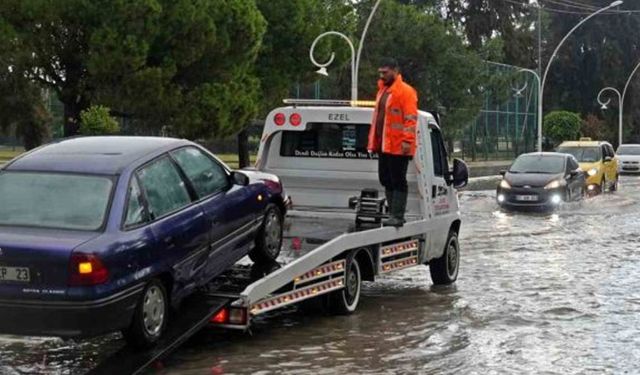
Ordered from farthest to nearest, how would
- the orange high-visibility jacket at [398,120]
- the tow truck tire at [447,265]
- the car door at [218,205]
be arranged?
1. the tow truck tire at [447,265]
2. the orange high-visibility jacket at [398,120]
3. the car door at [218,205]

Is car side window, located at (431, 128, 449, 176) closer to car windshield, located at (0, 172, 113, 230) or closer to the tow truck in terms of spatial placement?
the tow truck

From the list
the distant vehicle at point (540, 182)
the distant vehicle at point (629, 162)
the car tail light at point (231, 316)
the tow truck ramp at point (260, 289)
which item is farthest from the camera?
the distant vehicle at point (629, 162)

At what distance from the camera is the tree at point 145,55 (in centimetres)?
2484

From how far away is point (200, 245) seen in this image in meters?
7.46

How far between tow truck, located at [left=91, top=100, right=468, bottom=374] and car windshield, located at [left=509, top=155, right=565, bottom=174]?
43.3 ft

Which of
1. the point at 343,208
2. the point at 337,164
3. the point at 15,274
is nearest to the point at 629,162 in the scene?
the point at 337,164

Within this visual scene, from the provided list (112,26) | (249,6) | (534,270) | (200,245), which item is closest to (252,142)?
(249,6)

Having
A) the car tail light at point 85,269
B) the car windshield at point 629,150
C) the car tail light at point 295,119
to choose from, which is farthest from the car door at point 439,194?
the car windshield at point 629,150

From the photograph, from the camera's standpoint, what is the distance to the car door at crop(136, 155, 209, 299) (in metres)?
7.03

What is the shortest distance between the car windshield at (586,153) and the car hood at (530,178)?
6.18 meters

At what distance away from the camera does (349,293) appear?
9422 mm

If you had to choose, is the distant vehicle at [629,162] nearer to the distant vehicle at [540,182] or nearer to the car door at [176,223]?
the distant vehicle at [540,182]

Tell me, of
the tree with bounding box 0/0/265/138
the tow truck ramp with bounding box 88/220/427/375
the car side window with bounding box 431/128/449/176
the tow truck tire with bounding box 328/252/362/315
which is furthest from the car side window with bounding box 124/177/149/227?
the tree with bounding box 0/0/265/138

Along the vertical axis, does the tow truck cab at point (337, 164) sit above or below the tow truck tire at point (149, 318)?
above
